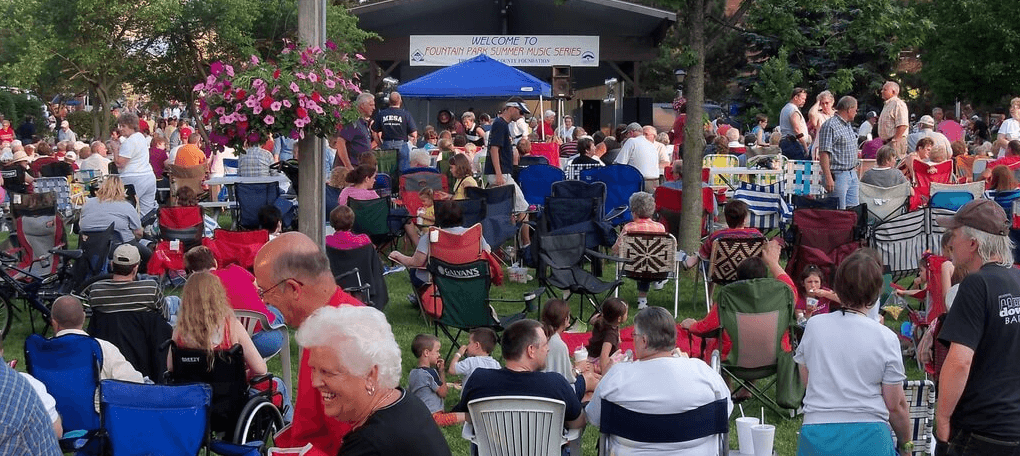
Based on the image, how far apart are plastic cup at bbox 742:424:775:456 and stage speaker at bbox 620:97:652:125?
866 inches

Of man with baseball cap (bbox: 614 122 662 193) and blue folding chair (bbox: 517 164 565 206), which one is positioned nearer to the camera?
blue folding chair (bbox: 517 164 565 206)

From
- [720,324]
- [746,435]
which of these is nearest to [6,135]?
[720,324]

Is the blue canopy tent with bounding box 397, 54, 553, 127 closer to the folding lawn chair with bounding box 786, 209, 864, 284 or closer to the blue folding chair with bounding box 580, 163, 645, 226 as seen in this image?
the blue folding chair with bounding box 580, 163, 645, 226

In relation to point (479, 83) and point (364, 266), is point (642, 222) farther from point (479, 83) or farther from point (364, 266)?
point (479, 83)

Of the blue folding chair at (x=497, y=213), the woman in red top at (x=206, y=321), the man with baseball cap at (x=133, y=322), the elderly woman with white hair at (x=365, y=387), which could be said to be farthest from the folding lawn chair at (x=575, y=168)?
the elderly woman with white hair at (x=365, y=387)

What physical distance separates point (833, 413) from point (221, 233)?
5666 mm

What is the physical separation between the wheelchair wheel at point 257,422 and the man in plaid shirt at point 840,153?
7091 millimetres

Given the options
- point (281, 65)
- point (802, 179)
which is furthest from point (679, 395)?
point (802, 179)

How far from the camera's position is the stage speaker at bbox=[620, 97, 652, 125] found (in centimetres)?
2683

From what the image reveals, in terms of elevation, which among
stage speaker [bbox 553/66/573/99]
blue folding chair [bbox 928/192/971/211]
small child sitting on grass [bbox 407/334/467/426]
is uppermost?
stage speaker [bbox 553/66/573/99]

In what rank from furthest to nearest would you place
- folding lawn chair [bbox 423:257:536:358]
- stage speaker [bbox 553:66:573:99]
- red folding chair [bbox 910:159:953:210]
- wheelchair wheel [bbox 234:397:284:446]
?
stage speaker [bbox 553:66:573:99], red folding chair [bbox 910:159:953:210], folding lawn chair [bbox 423:257:536:358], wheelchair wheel [bbox 234:397:284:446]

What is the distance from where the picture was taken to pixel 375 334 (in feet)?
10.0

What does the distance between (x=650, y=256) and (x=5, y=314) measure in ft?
16.1

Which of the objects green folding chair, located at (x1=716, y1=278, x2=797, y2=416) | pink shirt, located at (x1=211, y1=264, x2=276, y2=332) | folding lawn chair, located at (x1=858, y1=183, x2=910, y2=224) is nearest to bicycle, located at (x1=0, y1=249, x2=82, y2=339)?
pink shirt, located at (x1=211, y1=264, x2=276, y2=332)
